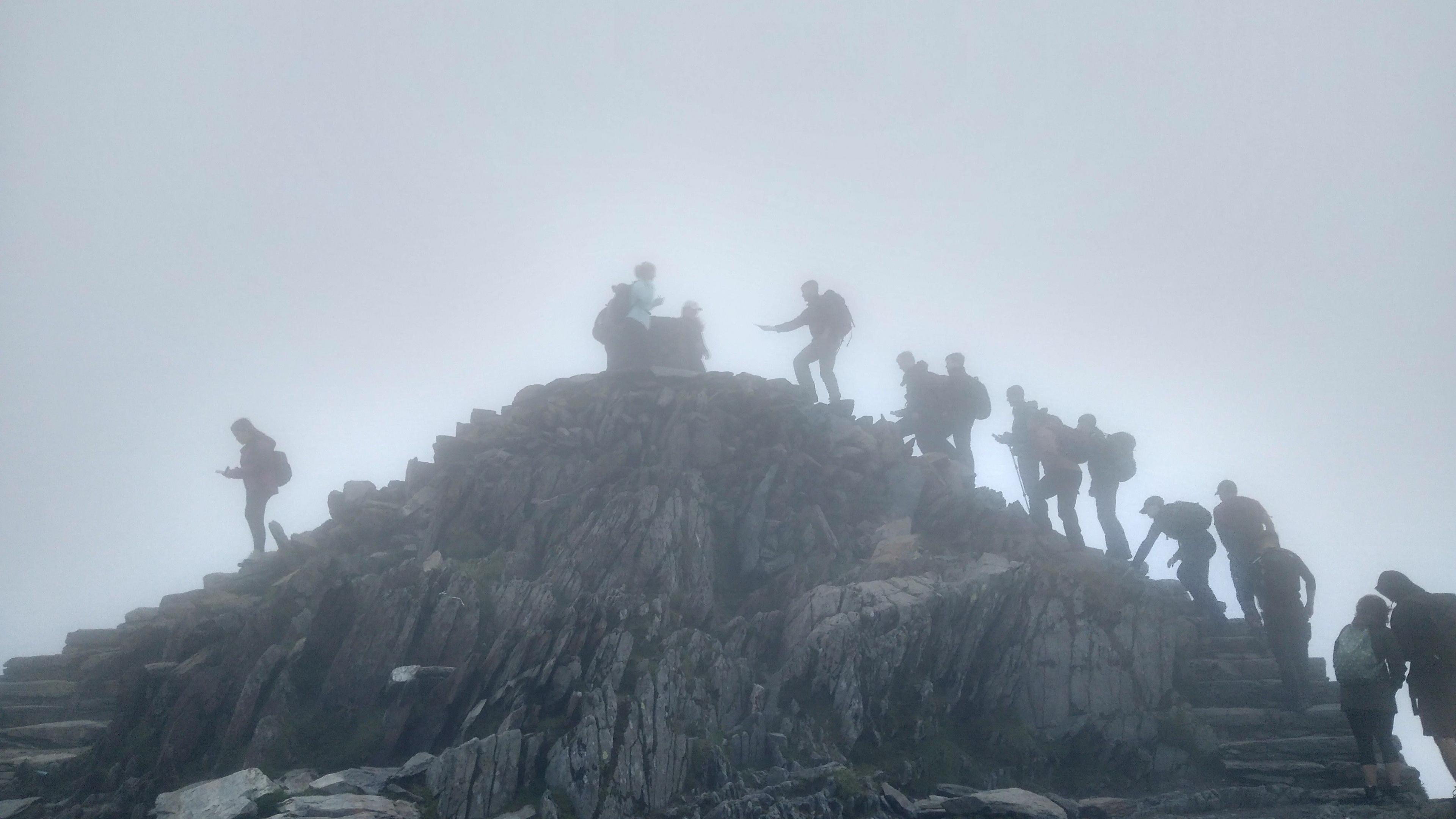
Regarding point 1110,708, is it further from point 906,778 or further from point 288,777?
point 288,777

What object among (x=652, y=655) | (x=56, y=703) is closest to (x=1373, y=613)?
(x=652, y=655)

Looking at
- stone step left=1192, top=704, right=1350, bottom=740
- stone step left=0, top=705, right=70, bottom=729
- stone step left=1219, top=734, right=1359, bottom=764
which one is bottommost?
stone step left=0, top=705, right=70, bottom=729

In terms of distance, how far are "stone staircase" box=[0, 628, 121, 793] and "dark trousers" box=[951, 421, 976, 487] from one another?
23.2 m

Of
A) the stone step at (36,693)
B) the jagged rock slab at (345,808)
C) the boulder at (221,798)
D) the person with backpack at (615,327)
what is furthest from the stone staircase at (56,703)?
the person with backpack at (615,327)

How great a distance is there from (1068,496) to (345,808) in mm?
18398

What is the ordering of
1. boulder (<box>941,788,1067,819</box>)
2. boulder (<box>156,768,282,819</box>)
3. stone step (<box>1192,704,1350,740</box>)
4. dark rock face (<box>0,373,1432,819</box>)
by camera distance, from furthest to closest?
stone step (<box>1192,704,1350,740</box>)
dark rock face (<box>0,373,1432,819</box>)
boulder (<box>941,788,1067,819</box>)
boulder (<box>156,768,282,819</box>)

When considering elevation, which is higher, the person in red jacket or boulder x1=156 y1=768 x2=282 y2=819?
the person in red jacket

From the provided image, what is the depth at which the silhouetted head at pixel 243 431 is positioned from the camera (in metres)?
24.0

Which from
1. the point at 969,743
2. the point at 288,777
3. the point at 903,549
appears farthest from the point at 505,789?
the point at 903,549

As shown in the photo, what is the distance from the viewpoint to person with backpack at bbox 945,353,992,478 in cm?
2573

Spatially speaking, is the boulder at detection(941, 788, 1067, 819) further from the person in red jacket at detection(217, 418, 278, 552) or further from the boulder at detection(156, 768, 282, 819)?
the person in red jacket at detection(217, 418, 278, 552)

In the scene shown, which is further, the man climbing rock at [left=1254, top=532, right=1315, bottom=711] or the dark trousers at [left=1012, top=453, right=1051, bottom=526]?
the dark trousers at [left=1012, top=453, right=1051, bottom=526]

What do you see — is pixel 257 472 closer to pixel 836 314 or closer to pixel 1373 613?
pixel 836 314

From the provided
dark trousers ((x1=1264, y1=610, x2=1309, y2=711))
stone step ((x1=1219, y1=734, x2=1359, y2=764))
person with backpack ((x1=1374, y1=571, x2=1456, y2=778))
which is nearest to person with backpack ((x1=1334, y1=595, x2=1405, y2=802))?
person with backpack ((x1=1374, y1=571, x2=1456, y2=778))
